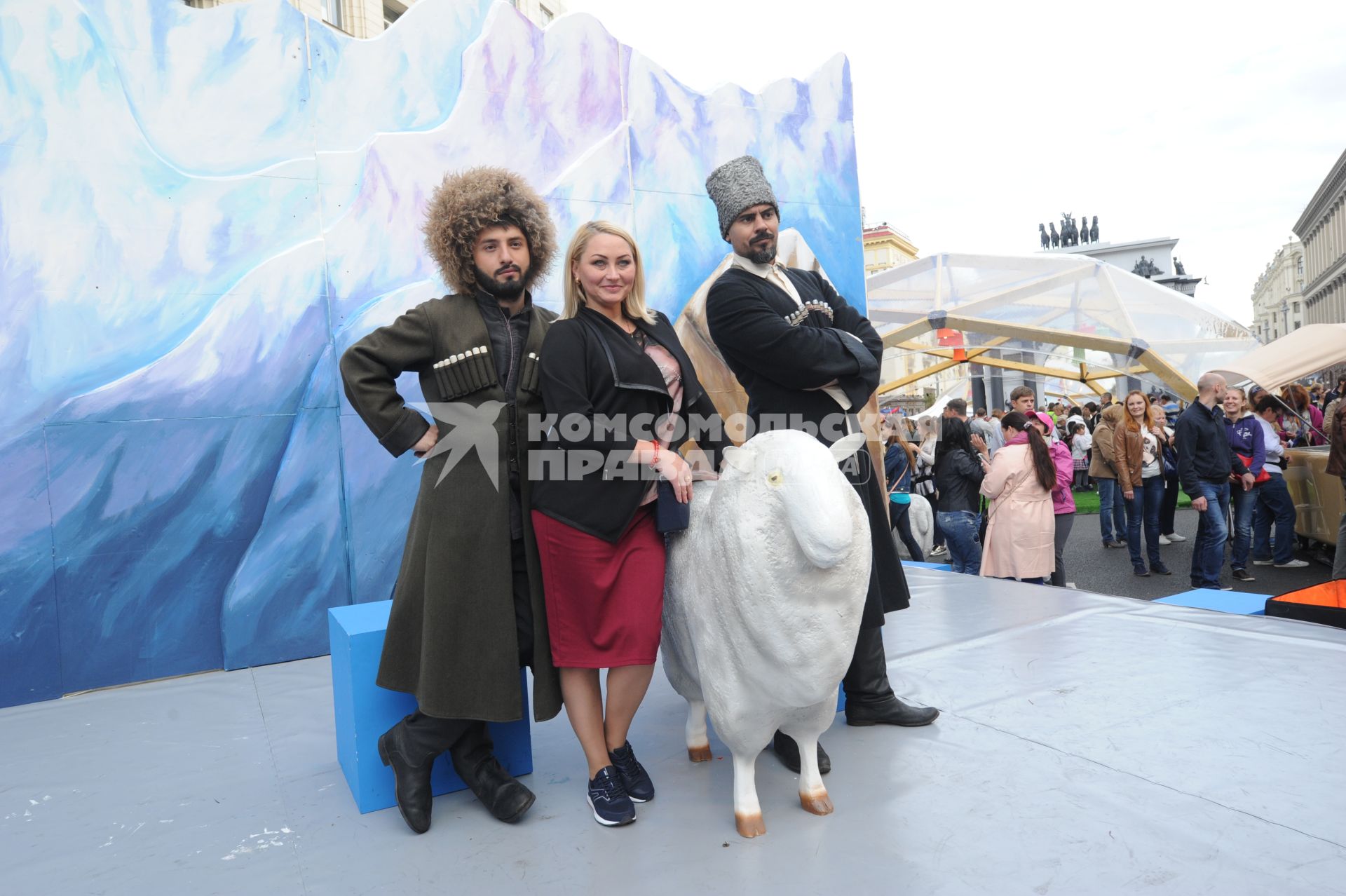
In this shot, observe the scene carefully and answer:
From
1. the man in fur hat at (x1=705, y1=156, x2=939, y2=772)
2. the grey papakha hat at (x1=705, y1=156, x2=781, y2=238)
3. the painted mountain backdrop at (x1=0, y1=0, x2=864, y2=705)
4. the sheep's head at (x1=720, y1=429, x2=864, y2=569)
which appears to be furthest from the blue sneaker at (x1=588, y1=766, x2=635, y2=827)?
the painted mountain backdrop at (x1=0, y1=0, x2=864, y2=705)

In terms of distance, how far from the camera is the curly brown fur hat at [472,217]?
7.50 feet

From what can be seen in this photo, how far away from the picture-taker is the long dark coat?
218 cm

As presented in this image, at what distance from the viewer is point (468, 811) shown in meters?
2.38

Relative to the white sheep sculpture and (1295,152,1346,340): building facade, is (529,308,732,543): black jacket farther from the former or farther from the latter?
(1295,152,1346,340): building facade

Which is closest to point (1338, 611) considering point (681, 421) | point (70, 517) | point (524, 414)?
point (681, 421)

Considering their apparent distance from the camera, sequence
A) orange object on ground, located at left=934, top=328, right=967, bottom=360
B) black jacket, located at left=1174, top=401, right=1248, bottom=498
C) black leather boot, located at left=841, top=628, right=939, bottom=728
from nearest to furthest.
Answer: black leather boot, located at left=841, top=628, right=939, bottom=728, black jacket, located at left=1174, top=401, right=1248, bottom=498, orange object on ground, located at left=934, top=328, right=967, bottom=360

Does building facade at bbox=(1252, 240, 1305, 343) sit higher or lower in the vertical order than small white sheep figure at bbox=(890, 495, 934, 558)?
higher

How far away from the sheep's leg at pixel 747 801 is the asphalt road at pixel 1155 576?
4.56m

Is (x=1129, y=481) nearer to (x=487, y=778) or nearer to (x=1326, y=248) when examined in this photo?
(x=487, y=778)

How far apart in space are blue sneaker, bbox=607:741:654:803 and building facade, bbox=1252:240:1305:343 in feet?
301

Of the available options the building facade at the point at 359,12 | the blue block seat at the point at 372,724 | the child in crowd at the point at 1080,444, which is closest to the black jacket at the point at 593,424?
the blue block seat at the point at 372,724

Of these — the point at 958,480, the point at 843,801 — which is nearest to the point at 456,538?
the point at 843,801

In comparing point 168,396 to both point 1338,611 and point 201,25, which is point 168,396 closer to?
point 201,25

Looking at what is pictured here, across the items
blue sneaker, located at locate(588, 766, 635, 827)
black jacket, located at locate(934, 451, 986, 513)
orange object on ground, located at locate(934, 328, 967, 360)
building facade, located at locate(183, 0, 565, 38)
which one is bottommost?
blue sneaker, located at locate(588, 766, 635, 827)
